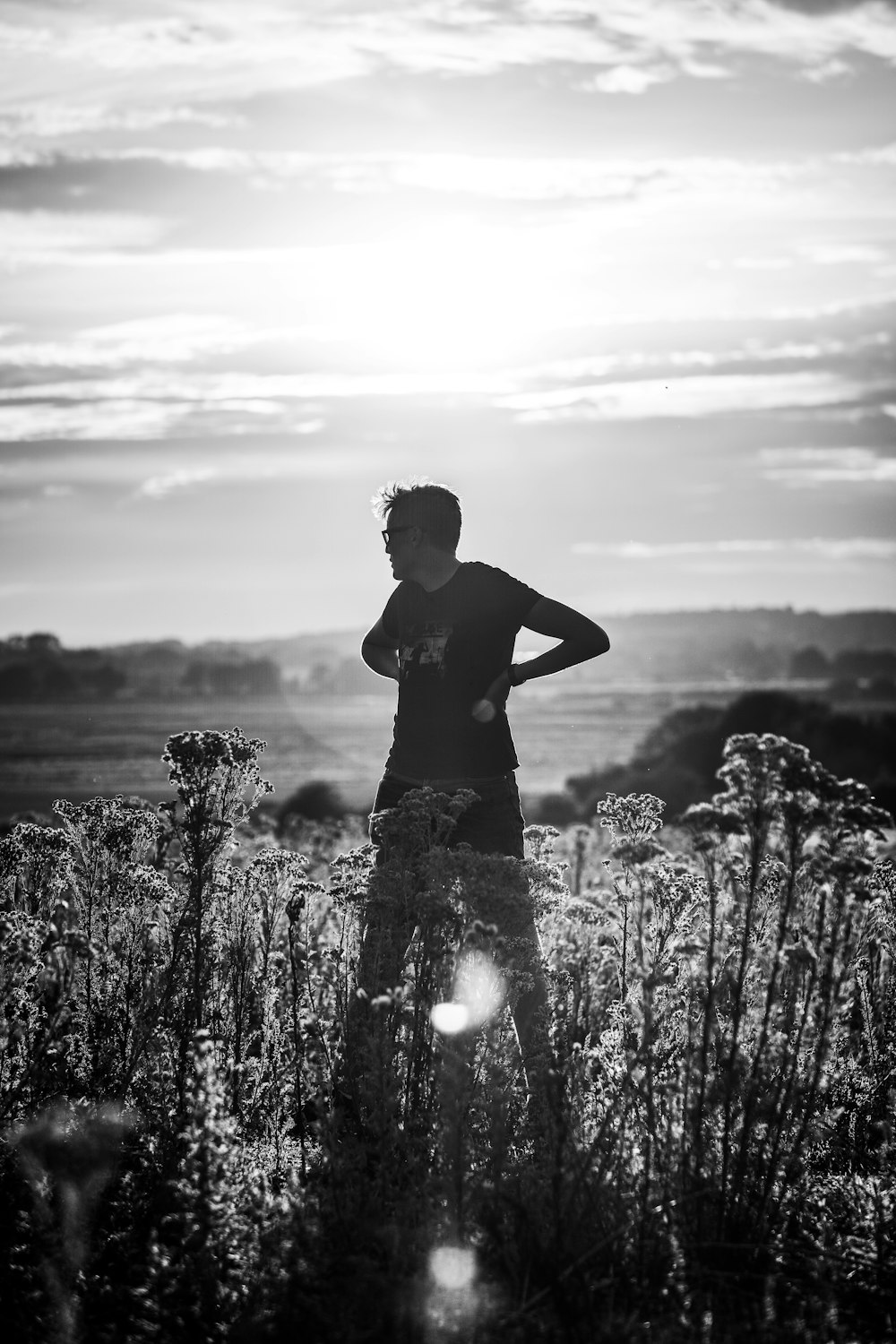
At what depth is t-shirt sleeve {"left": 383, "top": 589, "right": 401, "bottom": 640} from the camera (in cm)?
541

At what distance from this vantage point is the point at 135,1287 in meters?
3.45

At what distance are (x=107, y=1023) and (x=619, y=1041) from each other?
1.98 metres

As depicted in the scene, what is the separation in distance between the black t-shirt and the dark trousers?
86 mm

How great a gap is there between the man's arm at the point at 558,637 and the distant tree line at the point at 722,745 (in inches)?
1025

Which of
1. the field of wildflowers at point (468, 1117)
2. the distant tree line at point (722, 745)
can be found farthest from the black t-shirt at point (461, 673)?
the distant tree line at point (722, 745)

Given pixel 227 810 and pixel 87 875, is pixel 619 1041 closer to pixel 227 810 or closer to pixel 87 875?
pixel 227 810

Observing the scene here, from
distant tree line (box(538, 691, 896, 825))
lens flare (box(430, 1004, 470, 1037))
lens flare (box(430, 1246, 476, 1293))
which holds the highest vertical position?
distant tree line (box(538, 691, 896, 825))

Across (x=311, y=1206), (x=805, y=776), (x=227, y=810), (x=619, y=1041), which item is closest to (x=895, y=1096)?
(x=619, y=1041)

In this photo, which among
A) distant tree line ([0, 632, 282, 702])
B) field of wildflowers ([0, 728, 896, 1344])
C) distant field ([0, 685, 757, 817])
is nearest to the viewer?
field of wildflowers ([0, 728, 896, 1344])

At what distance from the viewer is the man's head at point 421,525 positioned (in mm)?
5168

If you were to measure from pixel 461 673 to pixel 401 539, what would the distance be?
0.60 meters

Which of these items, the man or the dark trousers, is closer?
the dark trousers

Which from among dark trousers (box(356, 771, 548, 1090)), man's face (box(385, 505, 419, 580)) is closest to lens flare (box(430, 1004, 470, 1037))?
dark trousers (box(356, 771, 548, 1090))

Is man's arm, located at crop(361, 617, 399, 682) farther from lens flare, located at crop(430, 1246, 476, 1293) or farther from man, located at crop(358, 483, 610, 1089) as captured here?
lens flare, located at crop(430, 1246, 476, 1293)
